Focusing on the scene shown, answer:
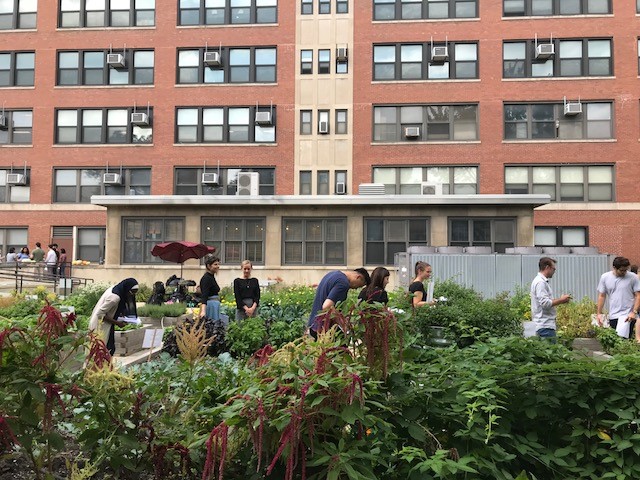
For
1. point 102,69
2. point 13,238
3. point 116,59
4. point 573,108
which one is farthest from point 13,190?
point 573,108

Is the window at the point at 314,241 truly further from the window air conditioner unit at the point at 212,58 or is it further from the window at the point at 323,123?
the window air conditioner unit at the point at 212,58

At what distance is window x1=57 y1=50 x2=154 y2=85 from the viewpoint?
36.4 m

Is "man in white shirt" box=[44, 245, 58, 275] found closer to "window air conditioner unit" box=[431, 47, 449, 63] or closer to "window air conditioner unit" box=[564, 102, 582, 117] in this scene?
"window air conditioner unit" box=[431, 47, 449, 63]

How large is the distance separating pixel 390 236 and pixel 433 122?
1118 centimetres

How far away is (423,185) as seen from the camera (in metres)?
30.5

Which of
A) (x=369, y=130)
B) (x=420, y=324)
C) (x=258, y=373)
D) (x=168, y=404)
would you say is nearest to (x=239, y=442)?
(x=258, y=373)

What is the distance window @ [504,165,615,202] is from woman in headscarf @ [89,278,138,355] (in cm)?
2911

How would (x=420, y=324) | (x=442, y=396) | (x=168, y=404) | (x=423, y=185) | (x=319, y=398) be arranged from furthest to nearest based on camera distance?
(x=423, y=185)
(x=420, y=324)
(x=168, y=404)
(x=442, y=396)
(x=319, y=398)

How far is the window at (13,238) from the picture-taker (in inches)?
1428

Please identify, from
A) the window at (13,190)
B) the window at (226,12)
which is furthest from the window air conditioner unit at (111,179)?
the window at (226,12)

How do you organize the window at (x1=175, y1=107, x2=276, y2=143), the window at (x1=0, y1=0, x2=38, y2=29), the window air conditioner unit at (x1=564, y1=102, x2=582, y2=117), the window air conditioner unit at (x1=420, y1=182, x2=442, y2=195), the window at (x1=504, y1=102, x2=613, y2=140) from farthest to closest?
the window at (x1=0, y1=0, x2=38, y2=29) < the window at (x1=175, y1=107, x2=276, y2=143) < the window at (x1=504, y1=102, x2=613, y2=140) < the window air conditioner unit at (x1=564, y1=102, x2=582, y2=117) < the window air conditioner unit at (x1=420, y1=182, x2=442, y2=195)

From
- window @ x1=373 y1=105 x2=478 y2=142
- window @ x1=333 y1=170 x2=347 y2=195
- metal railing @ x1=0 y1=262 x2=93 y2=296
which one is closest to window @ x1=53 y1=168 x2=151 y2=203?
metal railing @ x1=0 y1=262 x2=93 y2=296

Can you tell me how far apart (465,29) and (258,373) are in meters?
35.6

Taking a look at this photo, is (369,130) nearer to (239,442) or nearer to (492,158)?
(492,158)
